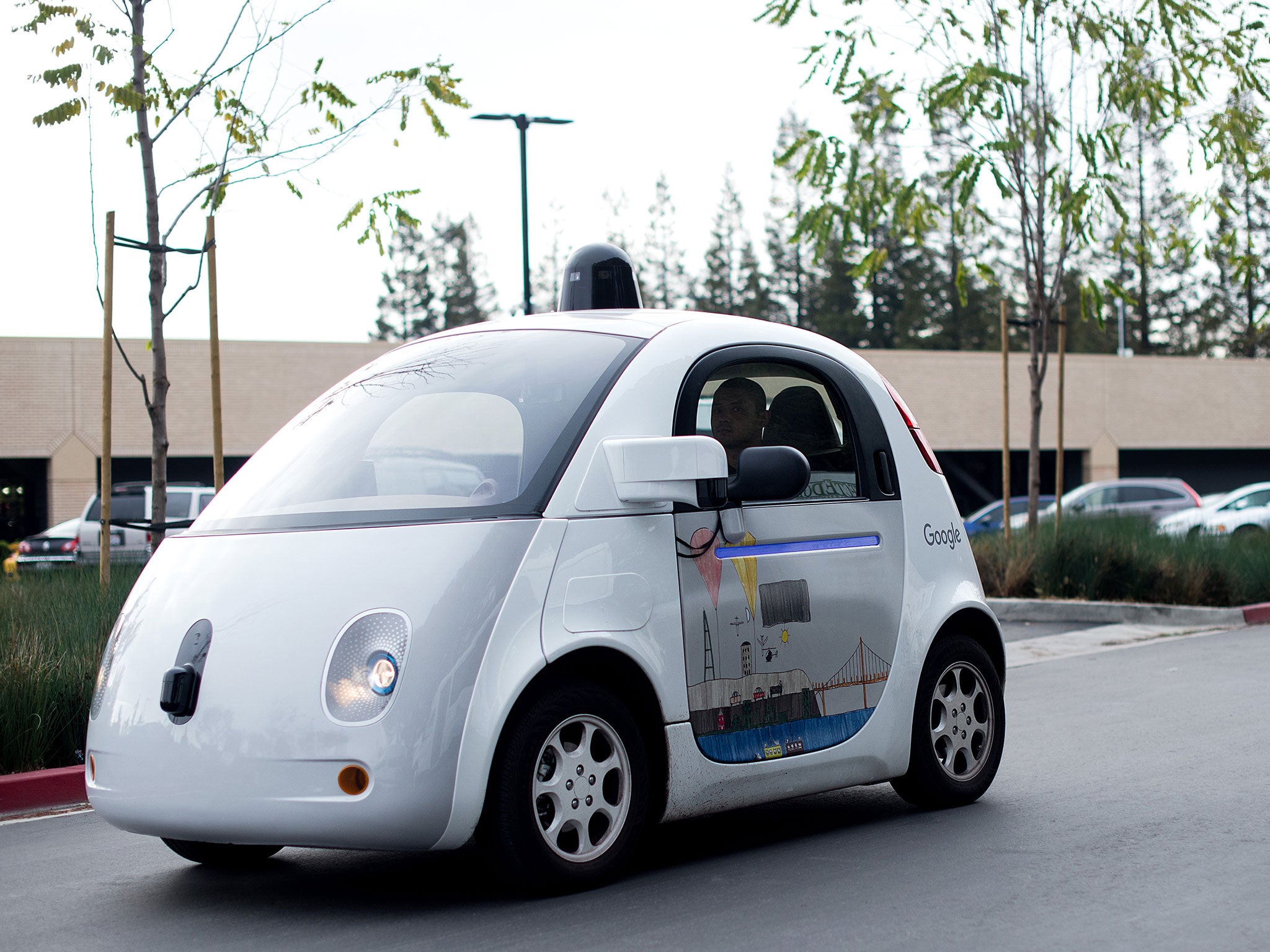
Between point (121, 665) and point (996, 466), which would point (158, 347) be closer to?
point (121, 665)

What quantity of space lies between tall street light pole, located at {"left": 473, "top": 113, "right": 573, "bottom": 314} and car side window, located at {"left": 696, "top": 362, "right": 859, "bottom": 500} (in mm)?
18117

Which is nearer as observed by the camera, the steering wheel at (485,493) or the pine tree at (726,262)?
the steering wheel at (485,493)

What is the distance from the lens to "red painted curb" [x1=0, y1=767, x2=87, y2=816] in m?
7.12

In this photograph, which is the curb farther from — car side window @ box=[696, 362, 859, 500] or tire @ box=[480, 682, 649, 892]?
tire @ box=[480, 682, 649, 892]

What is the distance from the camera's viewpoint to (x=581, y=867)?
4.73m

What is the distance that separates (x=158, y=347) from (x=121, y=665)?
6.21m

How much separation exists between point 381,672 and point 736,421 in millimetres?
1829

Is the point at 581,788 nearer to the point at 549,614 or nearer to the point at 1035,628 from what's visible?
the point at 549,614

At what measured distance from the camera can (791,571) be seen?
18.0 feet

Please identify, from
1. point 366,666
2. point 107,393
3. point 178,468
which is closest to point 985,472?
point 178,468

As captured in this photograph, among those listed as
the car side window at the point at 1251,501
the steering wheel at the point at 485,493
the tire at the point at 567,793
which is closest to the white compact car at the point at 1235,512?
the car side window at the point at 1251,501

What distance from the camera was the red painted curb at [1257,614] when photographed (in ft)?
50.3

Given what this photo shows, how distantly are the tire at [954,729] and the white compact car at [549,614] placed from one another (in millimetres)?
17

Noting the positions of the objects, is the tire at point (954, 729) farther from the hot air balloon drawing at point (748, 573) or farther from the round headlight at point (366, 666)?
the round headlight at point (366, 666)
